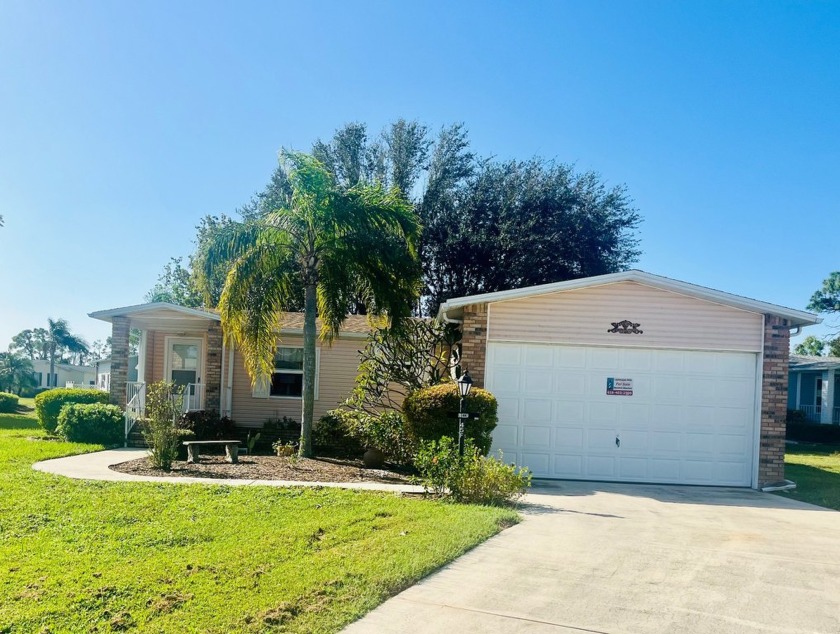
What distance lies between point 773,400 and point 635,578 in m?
7.32

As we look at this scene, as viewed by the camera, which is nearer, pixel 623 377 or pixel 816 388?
pixel 623 377

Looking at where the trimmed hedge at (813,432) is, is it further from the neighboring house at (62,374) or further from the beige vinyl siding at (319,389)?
the neighboring house at (62,374)

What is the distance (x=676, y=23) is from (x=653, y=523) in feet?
26.6

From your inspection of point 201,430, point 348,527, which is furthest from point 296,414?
point 348,527

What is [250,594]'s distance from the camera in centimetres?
494

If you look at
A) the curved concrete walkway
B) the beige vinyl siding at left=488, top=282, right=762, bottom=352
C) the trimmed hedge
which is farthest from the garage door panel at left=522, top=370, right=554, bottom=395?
the trimmed hedge

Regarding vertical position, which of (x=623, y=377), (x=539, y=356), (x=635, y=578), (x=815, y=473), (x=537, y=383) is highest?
(x=539, y=356)

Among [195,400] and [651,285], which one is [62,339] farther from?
[651,285]

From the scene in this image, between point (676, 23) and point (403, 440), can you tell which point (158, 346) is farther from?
point (676, 23)

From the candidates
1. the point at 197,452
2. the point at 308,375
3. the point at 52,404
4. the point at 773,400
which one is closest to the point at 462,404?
the point at 308,375

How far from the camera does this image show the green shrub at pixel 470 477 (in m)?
8.95

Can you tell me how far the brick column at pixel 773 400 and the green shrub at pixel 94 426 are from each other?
41.1 ft

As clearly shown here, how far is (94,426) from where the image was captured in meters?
14.4

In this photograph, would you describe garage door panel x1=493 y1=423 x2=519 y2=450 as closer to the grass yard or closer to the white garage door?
the white garage door
